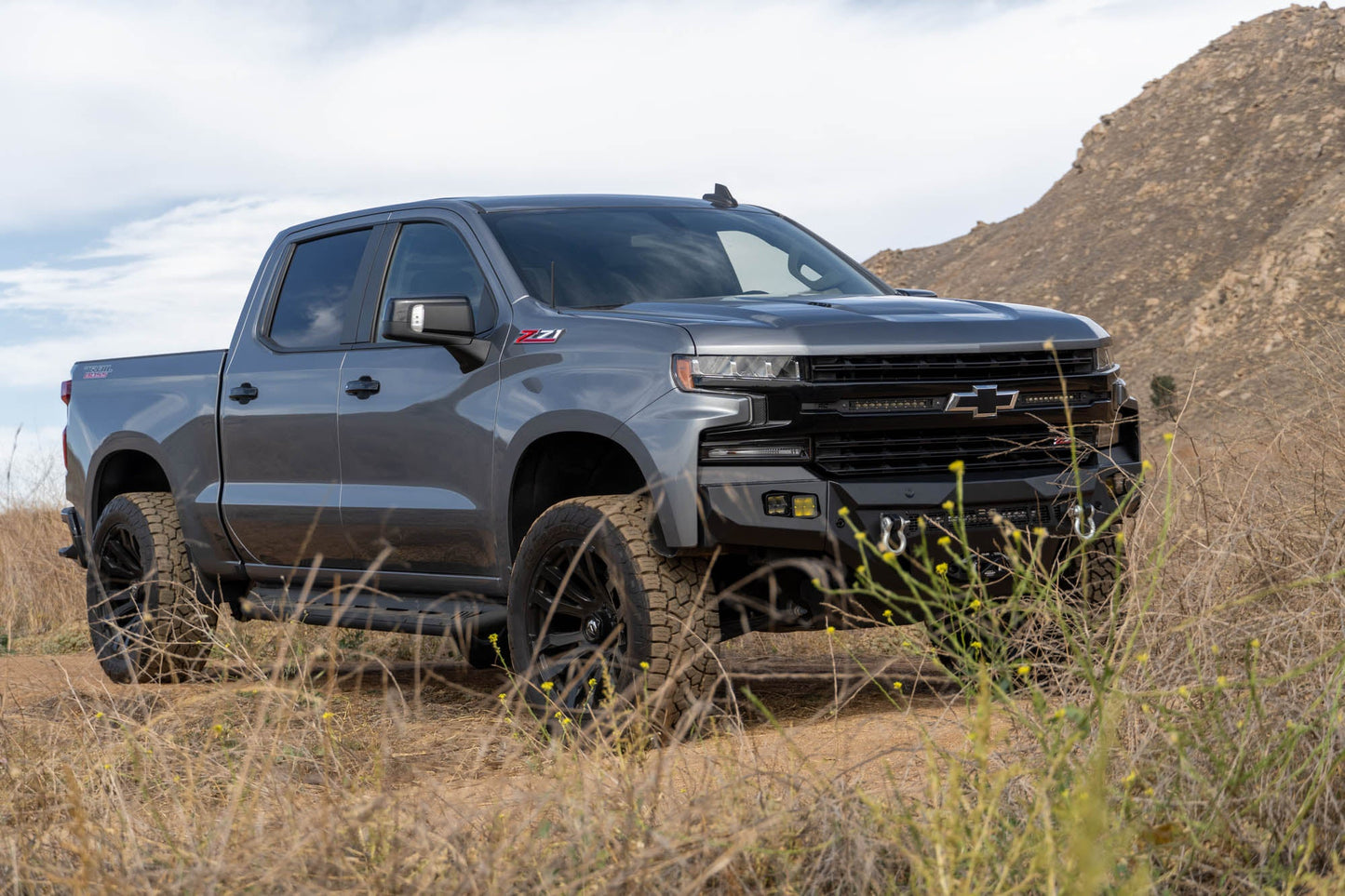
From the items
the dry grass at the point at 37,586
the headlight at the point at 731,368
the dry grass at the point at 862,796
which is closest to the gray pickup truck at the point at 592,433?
the headlight at the point at 731,368

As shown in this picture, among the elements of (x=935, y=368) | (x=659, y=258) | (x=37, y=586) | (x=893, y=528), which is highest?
(x=659, y=258)

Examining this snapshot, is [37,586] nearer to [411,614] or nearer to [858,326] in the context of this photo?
[411,614]

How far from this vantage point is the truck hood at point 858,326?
4965mm

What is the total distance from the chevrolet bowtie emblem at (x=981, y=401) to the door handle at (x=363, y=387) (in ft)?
8.27

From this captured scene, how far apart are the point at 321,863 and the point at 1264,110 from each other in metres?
47.2

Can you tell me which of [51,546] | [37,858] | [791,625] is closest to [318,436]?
[791,625]

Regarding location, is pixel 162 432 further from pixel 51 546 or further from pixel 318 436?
pixel 51 546

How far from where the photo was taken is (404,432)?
6.15 meters

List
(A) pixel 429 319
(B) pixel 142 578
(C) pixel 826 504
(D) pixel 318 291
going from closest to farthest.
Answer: (C) pixel 826 504
(A) pixel 429 319
(D) pixel 318 291
(B) pixel 142 578

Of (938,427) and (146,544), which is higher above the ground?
(938,427)

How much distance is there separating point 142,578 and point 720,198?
3.67 meters

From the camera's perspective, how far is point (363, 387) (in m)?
6.33

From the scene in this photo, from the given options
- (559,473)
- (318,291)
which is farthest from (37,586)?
(559,473)

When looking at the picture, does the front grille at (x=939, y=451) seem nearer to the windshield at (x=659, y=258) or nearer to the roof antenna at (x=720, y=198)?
the windshield at (x=659, y=258)
